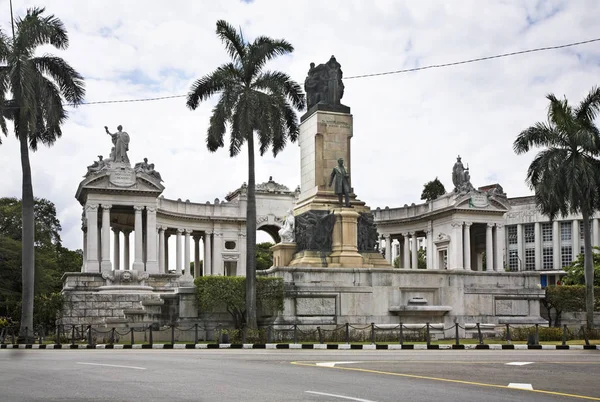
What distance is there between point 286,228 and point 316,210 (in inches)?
87.6

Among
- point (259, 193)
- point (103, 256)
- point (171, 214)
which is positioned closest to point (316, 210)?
point (103, 256)

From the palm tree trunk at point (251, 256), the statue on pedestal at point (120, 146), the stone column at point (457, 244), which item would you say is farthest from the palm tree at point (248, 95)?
the stone column at point (457, 244)

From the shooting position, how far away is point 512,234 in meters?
121

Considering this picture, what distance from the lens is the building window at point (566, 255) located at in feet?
372

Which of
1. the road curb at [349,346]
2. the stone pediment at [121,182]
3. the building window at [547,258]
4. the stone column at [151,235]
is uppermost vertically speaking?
the stone pediment at [121,182]

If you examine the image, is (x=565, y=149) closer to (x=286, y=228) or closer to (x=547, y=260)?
(x=286, y=228)

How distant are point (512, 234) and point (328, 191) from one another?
265 feet

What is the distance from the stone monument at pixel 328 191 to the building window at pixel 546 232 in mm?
75767

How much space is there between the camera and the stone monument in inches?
1714

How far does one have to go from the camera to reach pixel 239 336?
3816 centimetres

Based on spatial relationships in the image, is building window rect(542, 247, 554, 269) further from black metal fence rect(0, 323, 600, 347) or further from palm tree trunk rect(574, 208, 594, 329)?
black metal fence rect(0, 323, 600, 347)

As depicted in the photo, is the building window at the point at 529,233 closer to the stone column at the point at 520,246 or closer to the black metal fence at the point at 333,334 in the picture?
the stone column at the point at 520,246

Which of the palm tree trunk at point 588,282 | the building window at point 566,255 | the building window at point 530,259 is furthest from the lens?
the building window at point 530,259

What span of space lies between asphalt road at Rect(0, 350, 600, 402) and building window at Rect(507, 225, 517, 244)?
97941mm
